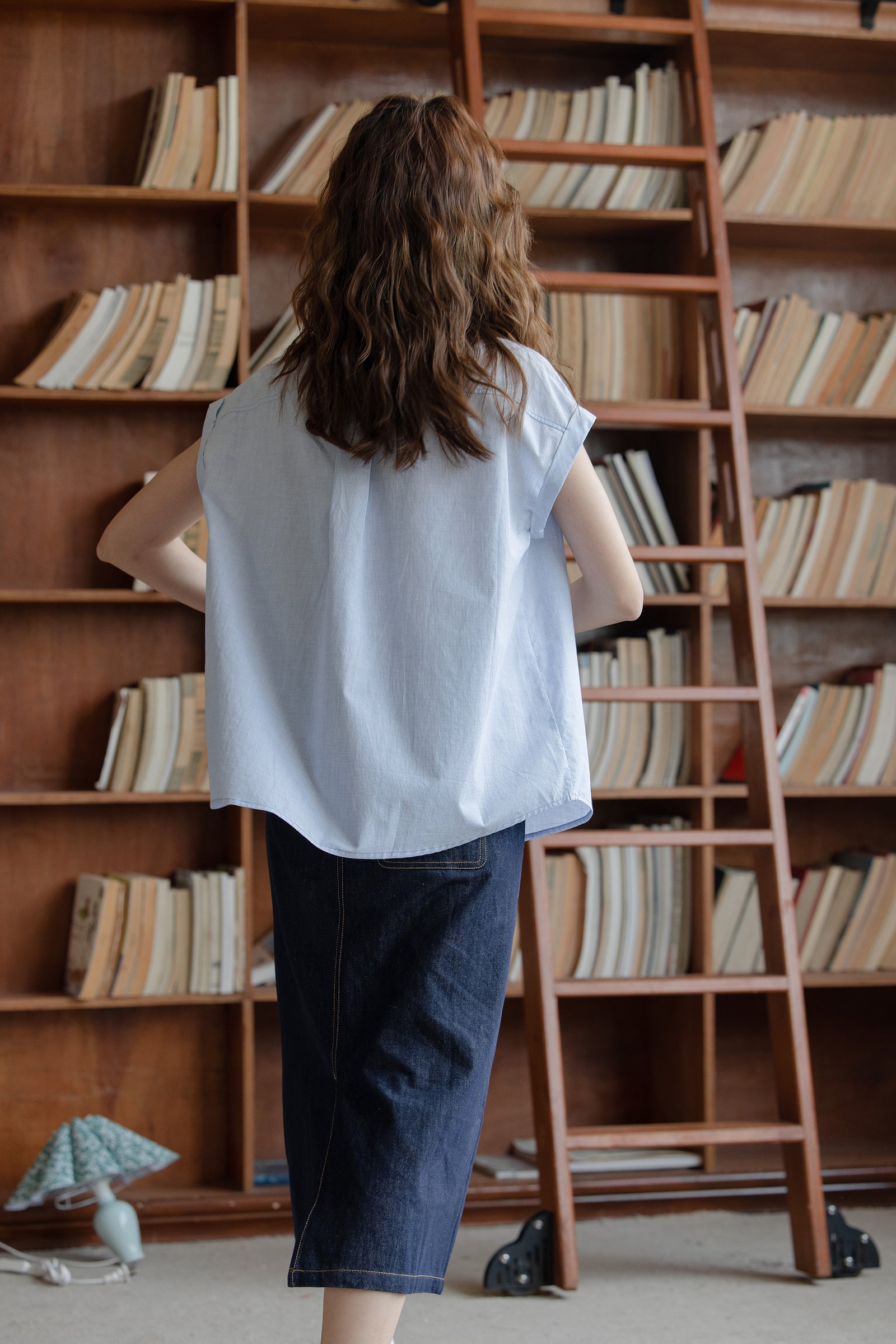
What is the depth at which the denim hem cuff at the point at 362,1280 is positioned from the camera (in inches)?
46.0

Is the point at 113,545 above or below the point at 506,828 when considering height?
above

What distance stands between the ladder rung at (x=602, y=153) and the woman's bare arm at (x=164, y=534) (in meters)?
1.28

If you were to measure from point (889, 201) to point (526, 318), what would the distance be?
6.85 ft

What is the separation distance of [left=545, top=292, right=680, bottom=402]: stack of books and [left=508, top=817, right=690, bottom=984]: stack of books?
38.9 inches

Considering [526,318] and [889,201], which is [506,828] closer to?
[526,318]

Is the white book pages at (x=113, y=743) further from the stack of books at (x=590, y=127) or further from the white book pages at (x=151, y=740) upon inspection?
the stack of books at (x=590, y=127)

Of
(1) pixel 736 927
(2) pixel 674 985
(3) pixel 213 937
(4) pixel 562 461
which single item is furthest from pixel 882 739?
(4) pixel 562 461

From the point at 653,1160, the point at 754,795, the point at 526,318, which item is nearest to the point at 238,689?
the point at 526,318

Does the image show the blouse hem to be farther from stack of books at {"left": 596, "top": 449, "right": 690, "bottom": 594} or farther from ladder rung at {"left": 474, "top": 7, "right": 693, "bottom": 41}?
ladder rung at {"left": 474, "top": 7, "right": 693, "bottom": 41}

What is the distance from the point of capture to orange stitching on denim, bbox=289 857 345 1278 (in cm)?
120

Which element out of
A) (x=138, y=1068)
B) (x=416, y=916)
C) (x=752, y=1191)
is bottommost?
(x=752, y=1191)

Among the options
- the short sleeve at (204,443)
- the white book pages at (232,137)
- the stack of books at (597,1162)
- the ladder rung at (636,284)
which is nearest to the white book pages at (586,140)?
the ladder rung at (636,284)

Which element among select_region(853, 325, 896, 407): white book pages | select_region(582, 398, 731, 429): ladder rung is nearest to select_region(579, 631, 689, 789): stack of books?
select_region(582, 398, 731, 429): ladder rung

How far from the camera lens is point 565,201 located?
9.09 ft
